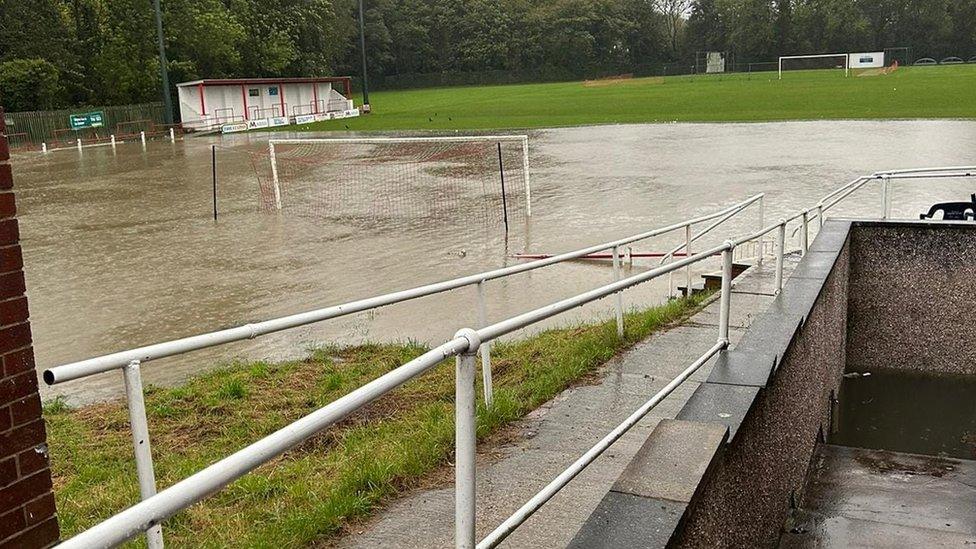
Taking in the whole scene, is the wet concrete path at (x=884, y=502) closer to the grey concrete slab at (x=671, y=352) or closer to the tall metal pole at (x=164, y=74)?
the grey concrete slab at (x=671, y=352)

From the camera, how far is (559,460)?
14.6 ft

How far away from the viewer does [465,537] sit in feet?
7.15

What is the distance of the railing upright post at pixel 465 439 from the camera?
6.81ft

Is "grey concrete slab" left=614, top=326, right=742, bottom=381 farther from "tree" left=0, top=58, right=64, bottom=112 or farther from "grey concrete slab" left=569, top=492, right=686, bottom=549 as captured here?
"tree" left=0, top=58, right=64, bottom=112

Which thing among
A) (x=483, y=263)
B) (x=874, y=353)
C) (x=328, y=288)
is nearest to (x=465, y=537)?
(x=874, y=353)

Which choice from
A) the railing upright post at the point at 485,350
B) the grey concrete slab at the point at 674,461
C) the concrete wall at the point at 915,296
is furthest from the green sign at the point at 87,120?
the grey concrete slab at the point at 674,461

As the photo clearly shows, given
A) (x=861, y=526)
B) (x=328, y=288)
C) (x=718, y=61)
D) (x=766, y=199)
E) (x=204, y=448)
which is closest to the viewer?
(x=861, y=526)

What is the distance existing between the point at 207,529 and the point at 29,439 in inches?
51.0

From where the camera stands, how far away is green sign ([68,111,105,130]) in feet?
152

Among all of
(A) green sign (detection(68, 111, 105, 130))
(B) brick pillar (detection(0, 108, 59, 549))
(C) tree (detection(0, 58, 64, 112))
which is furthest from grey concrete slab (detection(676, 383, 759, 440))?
(C) tree (detection(0, 58, 64, 112))

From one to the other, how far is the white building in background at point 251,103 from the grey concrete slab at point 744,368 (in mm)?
46596

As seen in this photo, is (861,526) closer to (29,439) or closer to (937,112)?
(29,439)

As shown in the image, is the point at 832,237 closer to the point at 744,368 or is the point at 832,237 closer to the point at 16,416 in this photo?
the point at 744,368

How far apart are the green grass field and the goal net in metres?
9.64
